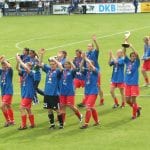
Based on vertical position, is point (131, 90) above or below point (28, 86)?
below

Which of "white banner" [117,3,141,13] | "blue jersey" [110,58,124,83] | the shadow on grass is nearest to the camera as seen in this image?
the shadow on grass

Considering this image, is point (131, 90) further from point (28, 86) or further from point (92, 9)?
point (92, 9)

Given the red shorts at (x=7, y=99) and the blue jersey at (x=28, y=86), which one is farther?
the red shorts at (x=7, y=99)

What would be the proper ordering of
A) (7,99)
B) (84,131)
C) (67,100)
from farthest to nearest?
(7,99)
(67,100)
(84,131)

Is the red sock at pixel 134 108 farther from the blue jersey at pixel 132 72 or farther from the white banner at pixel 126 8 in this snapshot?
the white banner at pixel 126 8

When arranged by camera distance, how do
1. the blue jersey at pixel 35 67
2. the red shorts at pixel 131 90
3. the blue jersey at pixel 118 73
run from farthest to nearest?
the blue jersey at pixel 118 73
the blue jersey at pixel 35 67
the red shorts at pixel 131 90

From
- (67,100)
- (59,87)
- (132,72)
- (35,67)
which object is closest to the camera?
(59,87)

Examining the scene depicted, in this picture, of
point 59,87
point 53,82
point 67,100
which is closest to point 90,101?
point 67,100

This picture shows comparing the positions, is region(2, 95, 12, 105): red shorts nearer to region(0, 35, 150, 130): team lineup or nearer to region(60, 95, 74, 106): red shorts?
region(0, 35, 150, 130): team lineup

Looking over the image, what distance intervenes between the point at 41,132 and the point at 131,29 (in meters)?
28.8

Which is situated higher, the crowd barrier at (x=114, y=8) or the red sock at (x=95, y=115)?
the crowd barrier at (x=114, y=8)

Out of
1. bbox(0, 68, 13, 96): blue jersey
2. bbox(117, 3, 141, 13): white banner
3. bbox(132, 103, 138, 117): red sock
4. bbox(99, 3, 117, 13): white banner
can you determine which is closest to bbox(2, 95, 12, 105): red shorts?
bbox(0, 68, 13, 96): blue jersey

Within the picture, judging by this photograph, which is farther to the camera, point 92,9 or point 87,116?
point 92,9

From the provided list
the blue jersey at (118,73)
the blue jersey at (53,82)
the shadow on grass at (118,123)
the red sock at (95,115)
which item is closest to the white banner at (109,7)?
the blue jersey at (118,73)
